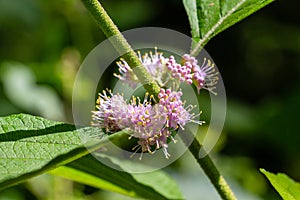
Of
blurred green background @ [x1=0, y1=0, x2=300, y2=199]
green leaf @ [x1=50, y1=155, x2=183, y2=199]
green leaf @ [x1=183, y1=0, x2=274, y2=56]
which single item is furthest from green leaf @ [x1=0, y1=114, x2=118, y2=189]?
blurred green background @ [x1=0, y1=0, x2=300, y2=199]

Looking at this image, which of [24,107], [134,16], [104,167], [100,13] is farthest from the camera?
[134,16]

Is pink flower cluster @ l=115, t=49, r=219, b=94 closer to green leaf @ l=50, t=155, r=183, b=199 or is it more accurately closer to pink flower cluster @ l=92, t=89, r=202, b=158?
pink flower cluster @ l=92, t=89, r=202, b=158

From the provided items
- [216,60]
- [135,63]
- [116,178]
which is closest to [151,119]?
[135,63]

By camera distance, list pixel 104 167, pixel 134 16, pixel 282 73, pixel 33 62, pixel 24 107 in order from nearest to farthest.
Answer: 1. pixel 104 167
2. pixel 24 107
3. pixel 33 62
4. pixel 134 16
5. pixel 282 73

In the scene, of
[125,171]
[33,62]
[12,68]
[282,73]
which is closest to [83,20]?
[33,62]

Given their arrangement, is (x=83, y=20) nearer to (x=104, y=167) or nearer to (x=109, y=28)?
(x=104, y=167)

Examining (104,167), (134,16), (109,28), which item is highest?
(109,28)
